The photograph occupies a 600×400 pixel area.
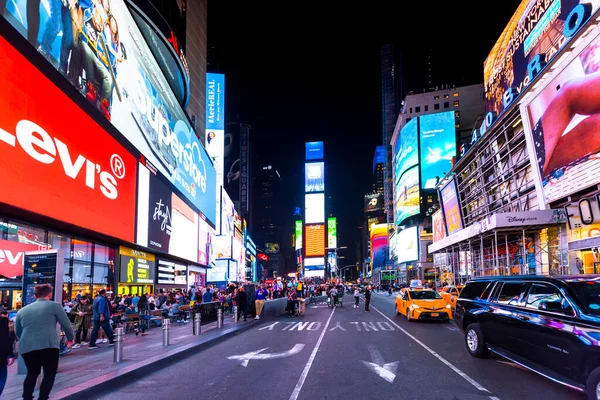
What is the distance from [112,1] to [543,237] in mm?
27756

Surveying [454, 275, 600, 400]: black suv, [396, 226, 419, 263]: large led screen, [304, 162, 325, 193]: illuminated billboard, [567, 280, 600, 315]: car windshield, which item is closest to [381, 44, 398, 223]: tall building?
[304, 162, 325, 193]: illuminated billboard

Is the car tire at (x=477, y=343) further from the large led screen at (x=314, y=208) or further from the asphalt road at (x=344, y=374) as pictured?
the large led screen at (x=314, y=208)

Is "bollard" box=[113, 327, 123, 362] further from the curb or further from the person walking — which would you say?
the person walking

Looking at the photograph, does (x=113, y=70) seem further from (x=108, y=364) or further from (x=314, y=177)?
(x=314, y=177)

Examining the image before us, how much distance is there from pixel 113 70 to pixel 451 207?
34.6 metres

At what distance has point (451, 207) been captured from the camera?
4300cm

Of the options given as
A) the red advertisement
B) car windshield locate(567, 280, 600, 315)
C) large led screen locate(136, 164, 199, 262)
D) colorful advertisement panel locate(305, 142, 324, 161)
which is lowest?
car windshield locate(567, 280, 600, 315)

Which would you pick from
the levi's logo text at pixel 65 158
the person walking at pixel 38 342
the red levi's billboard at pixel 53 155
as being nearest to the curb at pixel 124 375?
the person walking at pixel 38 342

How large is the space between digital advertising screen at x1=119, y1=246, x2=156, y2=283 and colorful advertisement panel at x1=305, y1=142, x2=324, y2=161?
135 m

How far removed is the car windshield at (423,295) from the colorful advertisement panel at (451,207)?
874 inches

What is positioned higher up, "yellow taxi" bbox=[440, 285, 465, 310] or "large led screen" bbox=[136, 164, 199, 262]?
"large led screen" bbox=[136, 164, 199, 262]

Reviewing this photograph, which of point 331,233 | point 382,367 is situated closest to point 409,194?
point 382,367

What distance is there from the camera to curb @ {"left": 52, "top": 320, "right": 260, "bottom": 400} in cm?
695

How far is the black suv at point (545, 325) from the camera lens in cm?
586
